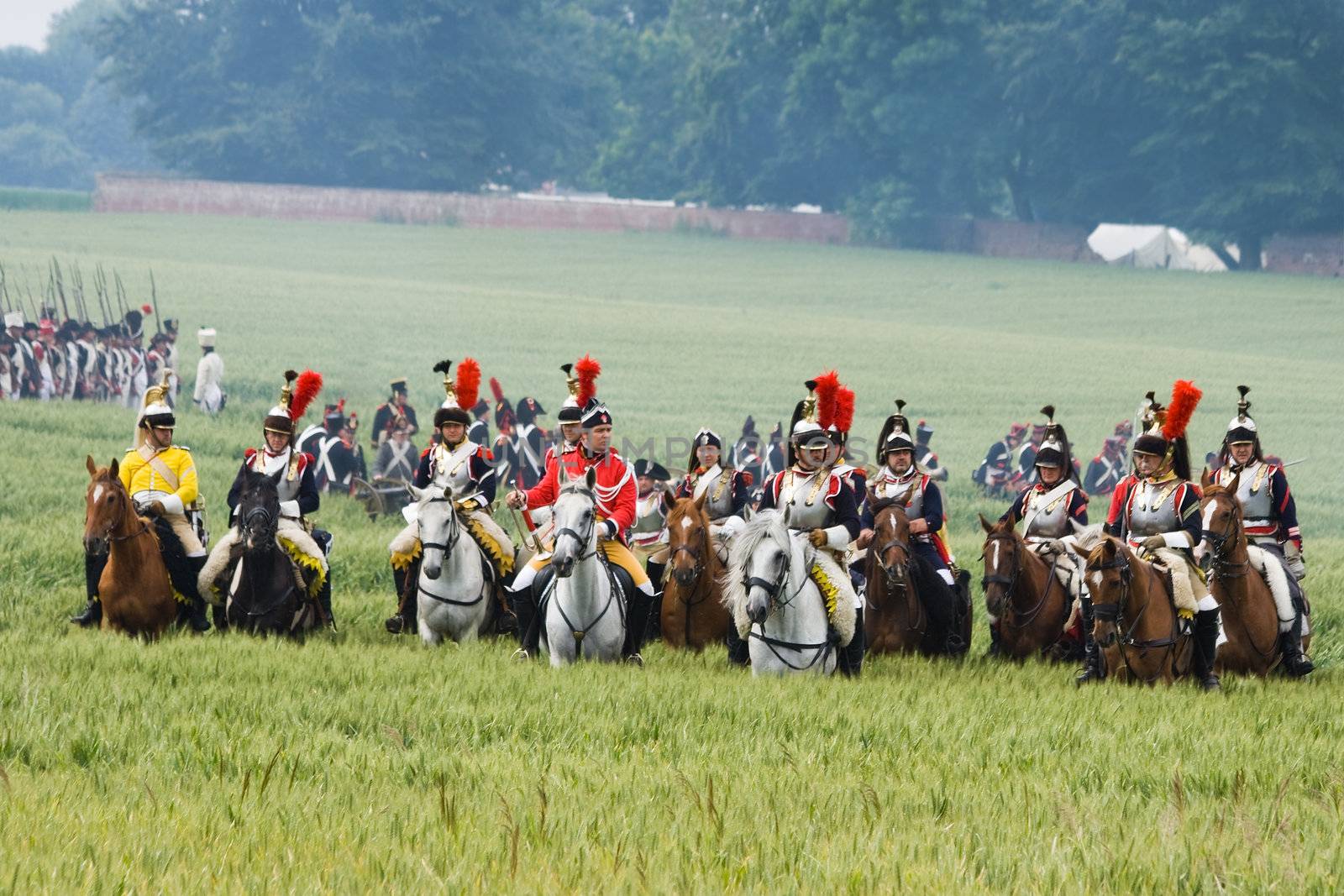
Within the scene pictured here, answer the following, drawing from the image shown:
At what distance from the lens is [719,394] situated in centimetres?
4272

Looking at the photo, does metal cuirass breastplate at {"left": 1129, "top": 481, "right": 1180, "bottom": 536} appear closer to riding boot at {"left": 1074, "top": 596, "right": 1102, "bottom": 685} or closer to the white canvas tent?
riding boot at {"left": 1074, "top": 596, "right": 1102, "bottom": 685}

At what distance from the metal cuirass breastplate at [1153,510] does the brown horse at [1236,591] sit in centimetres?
30

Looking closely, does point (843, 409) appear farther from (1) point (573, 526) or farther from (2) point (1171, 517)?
(1) point (573, 526)

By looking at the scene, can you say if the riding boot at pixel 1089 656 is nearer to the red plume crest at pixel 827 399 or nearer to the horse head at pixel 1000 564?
the horse head at pixel 1000 564

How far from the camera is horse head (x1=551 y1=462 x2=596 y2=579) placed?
12.4 meters

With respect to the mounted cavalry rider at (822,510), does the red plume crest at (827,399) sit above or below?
above

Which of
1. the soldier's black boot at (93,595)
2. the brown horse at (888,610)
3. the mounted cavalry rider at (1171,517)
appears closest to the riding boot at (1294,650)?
the mounted cavalry rider at (1171,517)

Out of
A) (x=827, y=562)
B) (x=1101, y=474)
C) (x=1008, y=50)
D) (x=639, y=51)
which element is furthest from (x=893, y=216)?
(x=827, y=562)

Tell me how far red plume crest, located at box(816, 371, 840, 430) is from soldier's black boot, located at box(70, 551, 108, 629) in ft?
19.3

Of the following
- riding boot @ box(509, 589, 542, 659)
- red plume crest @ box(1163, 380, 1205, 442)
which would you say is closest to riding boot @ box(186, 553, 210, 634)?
riding boot @ box(509, 589, 542, 659)

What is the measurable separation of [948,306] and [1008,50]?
11.3 metres

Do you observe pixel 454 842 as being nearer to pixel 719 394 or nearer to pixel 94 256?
pixel 719 394

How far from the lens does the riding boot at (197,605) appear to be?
14.5 metres

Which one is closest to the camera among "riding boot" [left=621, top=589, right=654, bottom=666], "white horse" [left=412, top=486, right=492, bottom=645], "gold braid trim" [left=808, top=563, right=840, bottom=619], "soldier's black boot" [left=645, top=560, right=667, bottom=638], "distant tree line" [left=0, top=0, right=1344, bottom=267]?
"gold braid trim" [left=808, top=563, right=840, bottom=619]
